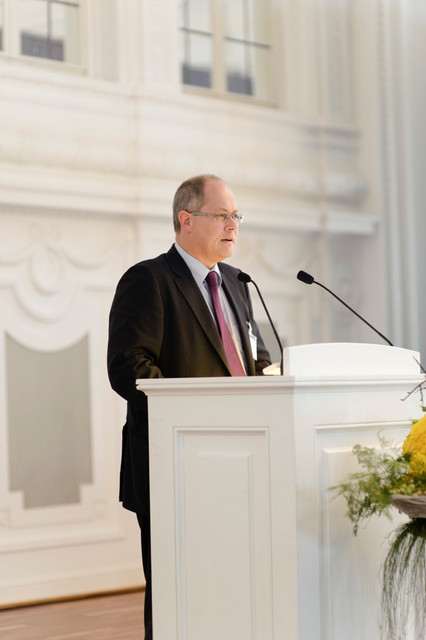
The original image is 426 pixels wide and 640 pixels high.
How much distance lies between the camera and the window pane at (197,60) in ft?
20.5

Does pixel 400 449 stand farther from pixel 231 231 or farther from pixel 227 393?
pixel 231 231

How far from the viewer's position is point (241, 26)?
21.7 feet

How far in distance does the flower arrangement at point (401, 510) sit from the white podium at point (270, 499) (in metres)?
0.07

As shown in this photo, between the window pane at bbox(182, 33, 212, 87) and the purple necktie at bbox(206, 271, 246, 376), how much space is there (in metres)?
3.11

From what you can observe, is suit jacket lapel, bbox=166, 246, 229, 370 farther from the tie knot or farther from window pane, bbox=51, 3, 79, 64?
window pane, bbox=51, 3, 79, 64

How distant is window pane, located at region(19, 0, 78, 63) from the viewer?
5.61 metres

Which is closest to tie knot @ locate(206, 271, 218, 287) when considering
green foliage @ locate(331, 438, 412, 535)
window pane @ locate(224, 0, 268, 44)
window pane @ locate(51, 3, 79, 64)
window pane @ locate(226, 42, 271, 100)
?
green foliage @ locate(331, 438, 412, 535)

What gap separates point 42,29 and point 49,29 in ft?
0.18

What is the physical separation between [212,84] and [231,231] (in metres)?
3.20

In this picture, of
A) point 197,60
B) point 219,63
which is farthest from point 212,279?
point 219,63

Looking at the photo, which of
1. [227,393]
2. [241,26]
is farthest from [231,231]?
[241,26]

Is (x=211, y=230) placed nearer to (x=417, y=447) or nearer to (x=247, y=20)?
(x=417, y=447)

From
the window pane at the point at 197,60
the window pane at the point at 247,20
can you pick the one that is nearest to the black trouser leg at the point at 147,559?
the window pane at the point at 197,60

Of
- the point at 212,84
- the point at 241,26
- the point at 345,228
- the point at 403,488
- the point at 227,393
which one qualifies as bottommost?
the point at 403,488
